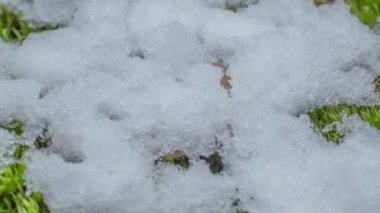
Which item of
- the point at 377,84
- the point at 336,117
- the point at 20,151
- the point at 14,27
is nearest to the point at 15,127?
the point at 20,151

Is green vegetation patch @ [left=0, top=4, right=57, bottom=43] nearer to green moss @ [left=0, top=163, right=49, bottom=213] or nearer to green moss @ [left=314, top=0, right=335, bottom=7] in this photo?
green moss @ [left=0, top=163, right=49, bottom=213]

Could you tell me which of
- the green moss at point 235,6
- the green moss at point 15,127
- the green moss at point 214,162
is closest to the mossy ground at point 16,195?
the green moss at point 15,127

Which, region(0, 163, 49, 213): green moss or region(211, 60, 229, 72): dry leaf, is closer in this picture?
region(0, 163, 49, 213): green moss

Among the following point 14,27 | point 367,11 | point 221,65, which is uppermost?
point 367,11

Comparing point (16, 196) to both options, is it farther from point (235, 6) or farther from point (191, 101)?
point (235, 6)

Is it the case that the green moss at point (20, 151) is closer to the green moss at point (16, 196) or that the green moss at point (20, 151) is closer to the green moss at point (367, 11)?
the green moss at point (16, 196)

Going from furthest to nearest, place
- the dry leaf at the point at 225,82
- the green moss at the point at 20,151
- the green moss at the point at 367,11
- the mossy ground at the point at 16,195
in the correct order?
the green moss at the point at 367,11
the dry leaf at the point at 225,82
the green moss at the point at 20,151
the mossy ground at the point at 16,195

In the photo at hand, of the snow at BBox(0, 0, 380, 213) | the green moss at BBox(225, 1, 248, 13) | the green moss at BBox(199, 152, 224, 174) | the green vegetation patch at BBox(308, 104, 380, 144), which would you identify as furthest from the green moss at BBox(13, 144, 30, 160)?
the green moss at BBox(225, 1, 248, 13)
